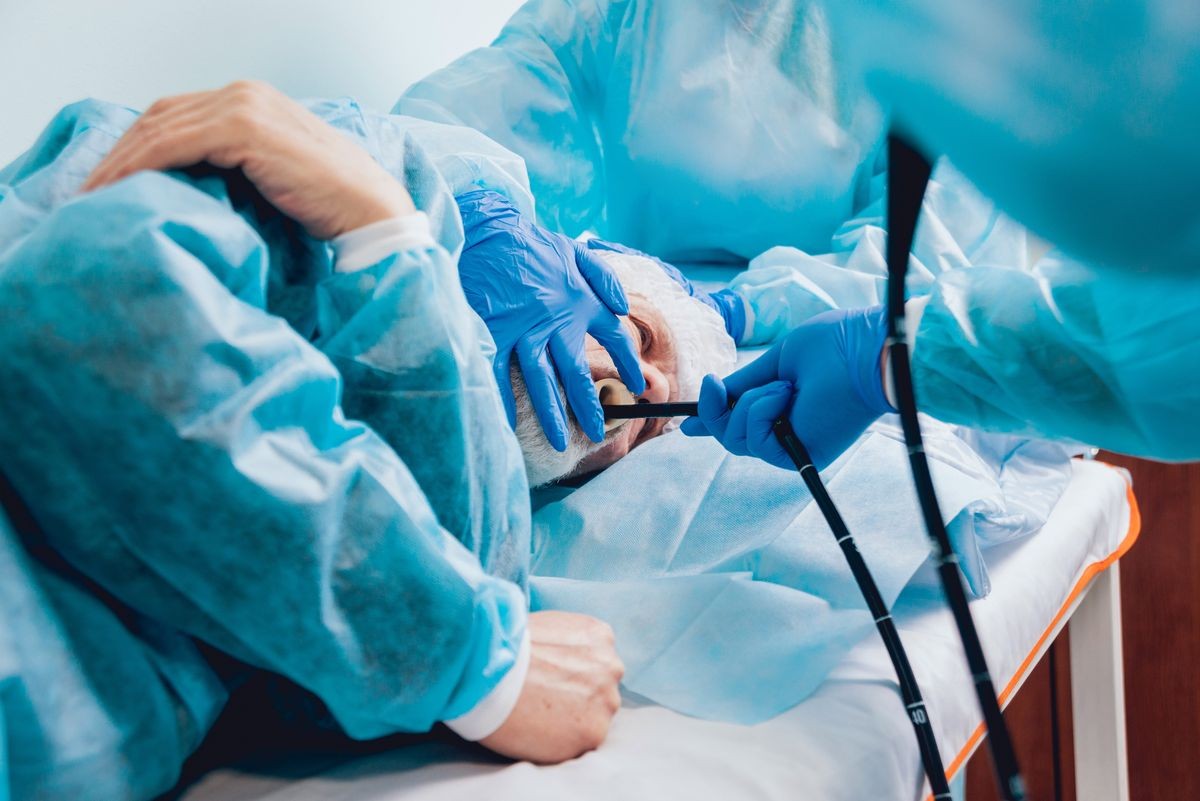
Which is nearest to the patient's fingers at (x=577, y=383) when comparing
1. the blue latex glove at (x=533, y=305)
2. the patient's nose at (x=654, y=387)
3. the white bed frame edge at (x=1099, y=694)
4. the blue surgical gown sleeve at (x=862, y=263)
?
the blue latex glove at (x=533, y=305)

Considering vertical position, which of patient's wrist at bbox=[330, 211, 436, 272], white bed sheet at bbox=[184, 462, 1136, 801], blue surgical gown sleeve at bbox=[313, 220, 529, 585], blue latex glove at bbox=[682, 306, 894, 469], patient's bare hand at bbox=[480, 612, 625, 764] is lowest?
white bed sheet at bbox=[184, 462, 1136, 801]

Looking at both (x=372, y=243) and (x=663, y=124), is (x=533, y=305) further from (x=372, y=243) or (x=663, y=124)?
(x=663, y=124)

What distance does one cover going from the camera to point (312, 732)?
2.07 feet

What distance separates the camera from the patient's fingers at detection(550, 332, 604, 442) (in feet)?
3.40

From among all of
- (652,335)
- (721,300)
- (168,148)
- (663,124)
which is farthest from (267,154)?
(663,124)

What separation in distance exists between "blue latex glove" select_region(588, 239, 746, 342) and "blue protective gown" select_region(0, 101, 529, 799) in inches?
32.8

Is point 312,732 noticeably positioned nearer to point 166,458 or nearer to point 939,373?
point 166,458

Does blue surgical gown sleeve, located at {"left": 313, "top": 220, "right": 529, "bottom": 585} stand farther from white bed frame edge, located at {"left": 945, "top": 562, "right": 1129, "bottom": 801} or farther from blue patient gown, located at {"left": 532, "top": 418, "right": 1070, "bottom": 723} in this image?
white bed frame edge, located at {"left": 945, "top": 562, "right": 1129, "bottom": 801}

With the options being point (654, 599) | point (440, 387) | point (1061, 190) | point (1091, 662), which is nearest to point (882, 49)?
point (1061, 190)

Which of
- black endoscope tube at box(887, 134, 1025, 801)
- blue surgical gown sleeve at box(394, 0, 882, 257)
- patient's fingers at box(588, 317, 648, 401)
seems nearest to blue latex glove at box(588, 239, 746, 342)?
blue surgical gown sleeve at box(394, 0, 882, 257)

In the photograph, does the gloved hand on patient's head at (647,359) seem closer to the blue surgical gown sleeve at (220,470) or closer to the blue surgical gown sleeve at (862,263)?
the blue surgical gown sleeve at (862,263)

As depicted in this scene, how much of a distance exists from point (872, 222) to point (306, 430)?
4.53ft

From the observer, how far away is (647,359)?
1246mm

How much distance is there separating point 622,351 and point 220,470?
0.69 meters
